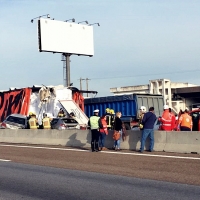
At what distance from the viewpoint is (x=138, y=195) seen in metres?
9.45

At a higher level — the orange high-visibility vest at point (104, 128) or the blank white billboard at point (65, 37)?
the blank white billboard at point (65, 37)

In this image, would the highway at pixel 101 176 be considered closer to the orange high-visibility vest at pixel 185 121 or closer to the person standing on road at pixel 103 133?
the person standing on road at pixel 103 133

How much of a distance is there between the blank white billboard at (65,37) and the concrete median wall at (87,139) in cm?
2148

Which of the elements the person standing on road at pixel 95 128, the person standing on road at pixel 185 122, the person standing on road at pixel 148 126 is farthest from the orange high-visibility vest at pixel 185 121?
the person standing on road at pixel 95 128

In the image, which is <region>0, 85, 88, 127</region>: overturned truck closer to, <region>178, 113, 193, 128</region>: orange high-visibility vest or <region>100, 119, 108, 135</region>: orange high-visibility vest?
<region>100, 119, 108, 135</region>: orange high-visibility vest

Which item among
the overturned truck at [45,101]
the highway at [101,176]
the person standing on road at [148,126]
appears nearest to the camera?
the highway at [101,176]

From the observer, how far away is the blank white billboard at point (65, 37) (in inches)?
1825

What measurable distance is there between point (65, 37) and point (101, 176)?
3716 cm

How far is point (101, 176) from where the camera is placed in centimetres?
1222

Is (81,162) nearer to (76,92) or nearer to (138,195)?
(138,195)

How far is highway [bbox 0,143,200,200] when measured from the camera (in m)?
9.73

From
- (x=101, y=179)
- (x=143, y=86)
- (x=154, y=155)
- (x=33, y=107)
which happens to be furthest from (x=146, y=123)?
(x=143, y=86)

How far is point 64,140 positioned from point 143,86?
84.0ft

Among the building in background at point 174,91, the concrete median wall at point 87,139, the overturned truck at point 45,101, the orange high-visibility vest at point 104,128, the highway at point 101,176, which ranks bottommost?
the highway at point 101,176
